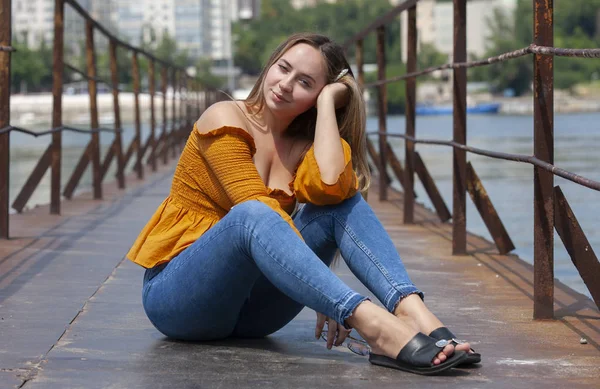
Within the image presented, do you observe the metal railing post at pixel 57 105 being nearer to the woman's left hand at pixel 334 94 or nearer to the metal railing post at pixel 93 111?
the metal railing post at pixel 93 111

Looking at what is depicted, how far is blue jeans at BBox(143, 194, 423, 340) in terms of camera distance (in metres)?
2.40

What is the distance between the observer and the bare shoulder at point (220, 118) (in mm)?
2699

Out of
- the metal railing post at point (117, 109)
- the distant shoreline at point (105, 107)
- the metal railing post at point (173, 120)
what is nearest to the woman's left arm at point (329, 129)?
the metal railing post at point (117, 109)

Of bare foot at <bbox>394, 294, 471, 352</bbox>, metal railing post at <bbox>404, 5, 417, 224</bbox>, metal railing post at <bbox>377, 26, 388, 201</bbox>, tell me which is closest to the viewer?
bare foot at <bbox>394, 294, 471, 352</bbox>

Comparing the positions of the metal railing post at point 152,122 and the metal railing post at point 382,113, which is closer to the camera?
the metal railing post at point 382,113

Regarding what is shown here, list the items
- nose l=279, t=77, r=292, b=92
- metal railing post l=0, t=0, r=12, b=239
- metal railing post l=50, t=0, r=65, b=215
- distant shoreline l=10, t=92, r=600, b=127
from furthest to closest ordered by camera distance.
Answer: distant shoreline l=10, t=92, r=600, b=127 < metal railing post l=50, t=0, r=65, b=215 < metal railing post l=0, t=0, r=12, b=239 < nose l=279, t=77, r=292, b=92

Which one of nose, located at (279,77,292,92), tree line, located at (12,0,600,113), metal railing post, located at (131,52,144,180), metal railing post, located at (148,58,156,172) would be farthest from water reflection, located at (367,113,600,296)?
tree line, located at (12,0,600,113)

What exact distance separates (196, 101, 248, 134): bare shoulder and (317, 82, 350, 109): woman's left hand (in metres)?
0.21

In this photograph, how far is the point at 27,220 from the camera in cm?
568

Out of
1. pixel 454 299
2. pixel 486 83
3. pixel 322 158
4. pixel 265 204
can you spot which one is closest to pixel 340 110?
pixel 322 158

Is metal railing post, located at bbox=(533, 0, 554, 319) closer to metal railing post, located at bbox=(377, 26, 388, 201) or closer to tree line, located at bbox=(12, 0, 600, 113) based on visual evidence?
metal railing post, located at bbox=(377, 26, 388, 201)

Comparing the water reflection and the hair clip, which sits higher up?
the hair clip

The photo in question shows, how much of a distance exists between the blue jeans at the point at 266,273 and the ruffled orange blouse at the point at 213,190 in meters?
0.05

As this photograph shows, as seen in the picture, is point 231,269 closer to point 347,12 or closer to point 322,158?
point 322,158
